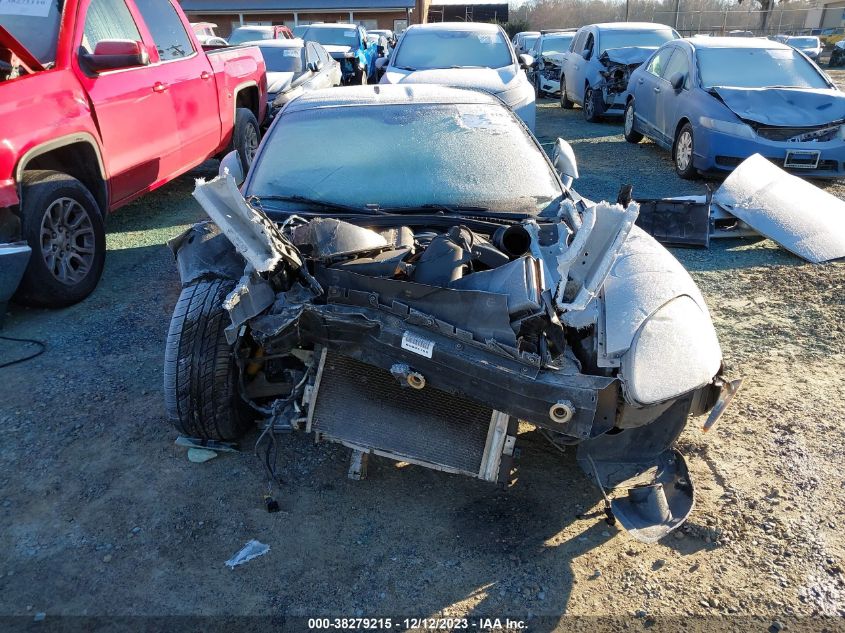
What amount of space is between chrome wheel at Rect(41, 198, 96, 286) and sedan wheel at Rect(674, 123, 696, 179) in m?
6.70

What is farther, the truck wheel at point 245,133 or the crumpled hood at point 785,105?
the truck wheel at point 245,133

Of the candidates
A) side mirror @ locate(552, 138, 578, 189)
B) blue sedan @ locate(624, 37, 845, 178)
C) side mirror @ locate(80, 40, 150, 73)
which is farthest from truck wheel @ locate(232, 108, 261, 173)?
blue sedan @ locate(624, 37, 845, 178)

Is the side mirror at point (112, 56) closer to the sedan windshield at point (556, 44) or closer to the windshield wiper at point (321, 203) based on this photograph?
the windshield wiper at point (321, 203)

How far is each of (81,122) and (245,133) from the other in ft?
10.1

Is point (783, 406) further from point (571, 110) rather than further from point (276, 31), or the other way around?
point (276, 31)

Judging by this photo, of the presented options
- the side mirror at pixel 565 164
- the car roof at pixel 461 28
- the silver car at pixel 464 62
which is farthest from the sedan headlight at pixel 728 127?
the side mirror at pixel 565 164

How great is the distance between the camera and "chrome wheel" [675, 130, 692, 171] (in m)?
8.15

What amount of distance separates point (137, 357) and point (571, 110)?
40.5 feet

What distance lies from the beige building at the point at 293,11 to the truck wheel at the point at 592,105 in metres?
29.2

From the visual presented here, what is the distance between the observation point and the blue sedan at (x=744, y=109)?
291 inches

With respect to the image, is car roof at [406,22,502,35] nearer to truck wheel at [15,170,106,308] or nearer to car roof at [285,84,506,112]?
car roof at [285,84,506,112]

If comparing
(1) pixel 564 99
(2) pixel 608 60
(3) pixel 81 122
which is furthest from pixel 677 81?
(3) pixel 81 122

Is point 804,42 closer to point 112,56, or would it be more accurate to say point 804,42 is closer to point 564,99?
point 564,99

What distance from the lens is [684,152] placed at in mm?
8305
